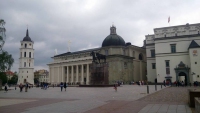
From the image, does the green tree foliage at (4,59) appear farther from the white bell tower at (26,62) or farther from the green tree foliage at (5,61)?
the white bell tower at (26,62)

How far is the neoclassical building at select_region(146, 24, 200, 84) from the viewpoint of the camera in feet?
187

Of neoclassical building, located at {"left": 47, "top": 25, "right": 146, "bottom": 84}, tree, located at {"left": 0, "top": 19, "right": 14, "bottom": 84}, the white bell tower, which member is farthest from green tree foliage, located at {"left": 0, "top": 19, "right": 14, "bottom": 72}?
the white bell tower

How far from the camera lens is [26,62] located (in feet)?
380

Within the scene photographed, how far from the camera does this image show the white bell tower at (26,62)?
11469cm

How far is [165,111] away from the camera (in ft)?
33.8

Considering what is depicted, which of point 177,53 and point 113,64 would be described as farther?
point 113,64

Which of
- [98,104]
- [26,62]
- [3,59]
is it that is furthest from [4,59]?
[26,62]

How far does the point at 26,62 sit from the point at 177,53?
87.6 m

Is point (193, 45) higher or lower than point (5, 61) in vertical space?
higher

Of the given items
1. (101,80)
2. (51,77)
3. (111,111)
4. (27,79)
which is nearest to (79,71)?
(51,77)

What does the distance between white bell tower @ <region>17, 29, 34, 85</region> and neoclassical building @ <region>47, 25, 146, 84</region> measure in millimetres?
24486

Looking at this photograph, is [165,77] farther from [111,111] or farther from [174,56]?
[111,111]

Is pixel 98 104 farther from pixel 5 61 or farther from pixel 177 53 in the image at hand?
pixel 177 53

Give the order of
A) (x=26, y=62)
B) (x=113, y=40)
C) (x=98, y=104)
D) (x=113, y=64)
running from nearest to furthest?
(x=98, y=104), (x=113, y=64), (x=113, y=40), (x=26, y=62)
